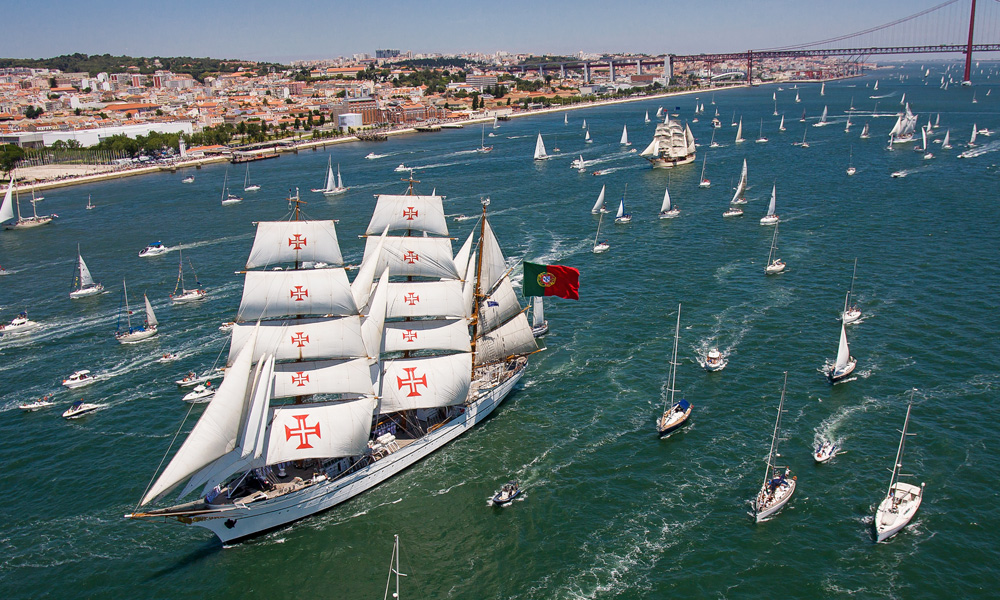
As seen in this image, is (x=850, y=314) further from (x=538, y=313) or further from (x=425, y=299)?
(x=425, y=299)

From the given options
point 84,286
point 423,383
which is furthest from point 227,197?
point 423,383

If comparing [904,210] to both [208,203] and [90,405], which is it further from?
[208,203]

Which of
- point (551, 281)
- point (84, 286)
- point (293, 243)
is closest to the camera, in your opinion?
point (293, 243)

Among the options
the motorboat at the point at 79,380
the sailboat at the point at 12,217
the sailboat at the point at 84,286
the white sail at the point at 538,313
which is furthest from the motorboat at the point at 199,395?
the sailboat at the point at 12,217

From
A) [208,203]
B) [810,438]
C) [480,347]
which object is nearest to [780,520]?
[810,438]

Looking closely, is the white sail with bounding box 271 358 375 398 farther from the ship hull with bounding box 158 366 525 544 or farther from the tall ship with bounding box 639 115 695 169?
the tall ship with bounding box 639 115 695 169

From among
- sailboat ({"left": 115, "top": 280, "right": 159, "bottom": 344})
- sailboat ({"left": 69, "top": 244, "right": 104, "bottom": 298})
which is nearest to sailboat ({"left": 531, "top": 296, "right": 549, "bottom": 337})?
sailboat ({"left": 115, "top": 280, "right": 159, "bottom": 344})
